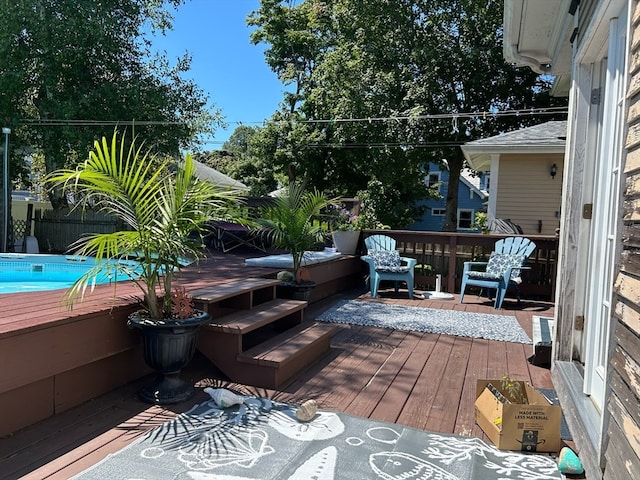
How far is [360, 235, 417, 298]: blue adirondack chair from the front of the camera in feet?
19.9

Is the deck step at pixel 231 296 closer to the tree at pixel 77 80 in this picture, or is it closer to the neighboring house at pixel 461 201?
the tree at pixel 77 80

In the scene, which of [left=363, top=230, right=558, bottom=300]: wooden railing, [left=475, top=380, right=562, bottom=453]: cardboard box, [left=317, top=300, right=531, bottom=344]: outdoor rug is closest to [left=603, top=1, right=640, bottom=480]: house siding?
[left=475, top=380, right=562, bottom=453]: cardboard box

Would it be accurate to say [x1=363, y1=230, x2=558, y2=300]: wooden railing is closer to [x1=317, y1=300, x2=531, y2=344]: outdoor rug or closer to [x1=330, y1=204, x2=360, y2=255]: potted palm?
[x1=330, y1=204, x2=360, y2=255]: potted palm

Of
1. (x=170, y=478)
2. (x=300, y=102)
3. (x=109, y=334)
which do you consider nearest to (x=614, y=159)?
(x=170, y=478)

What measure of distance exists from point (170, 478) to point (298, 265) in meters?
3.05

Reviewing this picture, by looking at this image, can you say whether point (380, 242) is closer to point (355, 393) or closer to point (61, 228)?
point (355, 393)

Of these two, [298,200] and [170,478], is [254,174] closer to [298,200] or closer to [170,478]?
[298,200]

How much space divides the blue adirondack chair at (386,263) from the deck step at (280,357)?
2.59m

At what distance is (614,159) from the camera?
2.19 m

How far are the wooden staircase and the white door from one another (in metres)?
1.74

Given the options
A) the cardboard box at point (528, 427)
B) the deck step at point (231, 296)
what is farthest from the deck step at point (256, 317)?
the cardboard box at point (528, 427)

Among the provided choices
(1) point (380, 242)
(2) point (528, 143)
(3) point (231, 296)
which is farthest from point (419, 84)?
(3) point (231, 296)

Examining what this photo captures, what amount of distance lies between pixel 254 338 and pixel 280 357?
0.91 m

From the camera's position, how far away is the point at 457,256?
265 inches
